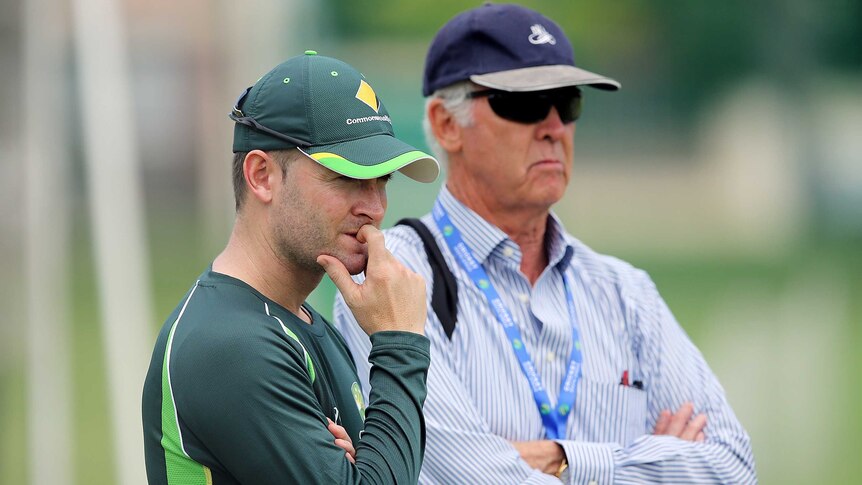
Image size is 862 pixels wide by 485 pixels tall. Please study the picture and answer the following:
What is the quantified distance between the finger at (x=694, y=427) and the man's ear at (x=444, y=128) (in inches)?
40.0

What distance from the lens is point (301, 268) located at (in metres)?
2.15

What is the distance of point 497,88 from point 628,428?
1.00 m

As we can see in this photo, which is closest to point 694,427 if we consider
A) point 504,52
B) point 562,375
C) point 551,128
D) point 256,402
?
point 562,375

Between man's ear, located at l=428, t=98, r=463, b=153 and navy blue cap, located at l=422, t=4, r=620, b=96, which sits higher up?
navy blue cap, located at l=422, t=4, r=620, b=96

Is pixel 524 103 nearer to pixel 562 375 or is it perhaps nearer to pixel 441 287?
pixel 441 287

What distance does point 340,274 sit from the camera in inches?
83.4

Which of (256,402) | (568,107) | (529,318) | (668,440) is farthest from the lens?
(568,107)

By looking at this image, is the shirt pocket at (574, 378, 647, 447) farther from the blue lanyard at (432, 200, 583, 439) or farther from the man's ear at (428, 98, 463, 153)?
the man's ear at (428, 98, 463, 153)

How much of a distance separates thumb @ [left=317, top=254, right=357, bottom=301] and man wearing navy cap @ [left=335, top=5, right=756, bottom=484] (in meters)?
0.74

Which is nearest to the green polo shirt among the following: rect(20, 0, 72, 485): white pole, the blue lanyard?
the blue lanyard

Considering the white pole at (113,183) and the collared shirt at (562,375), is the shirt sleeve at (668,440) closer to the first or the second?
the collared shirt at (562,375)

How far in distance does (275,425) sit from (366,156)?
0.52 meters

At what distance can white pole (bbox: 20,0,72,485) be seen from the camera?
6488 millimetres

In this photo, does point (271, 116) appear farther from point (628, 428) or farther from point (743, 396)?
point (743, 396)
